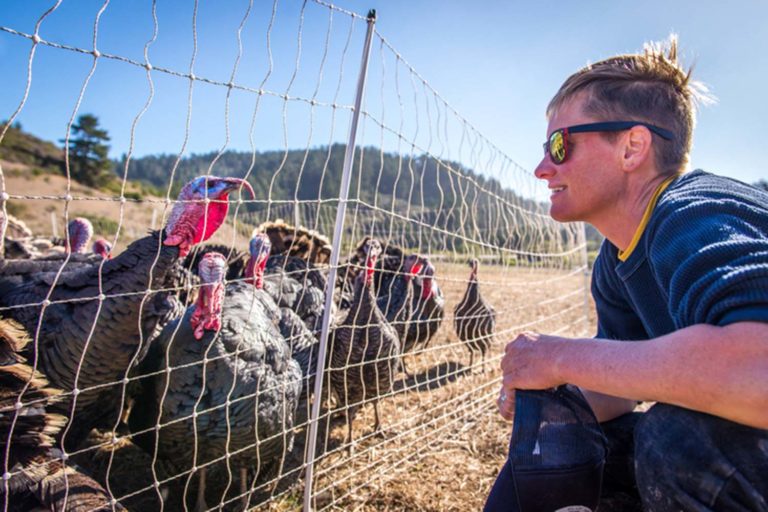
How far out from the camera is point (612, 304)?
1.79 m

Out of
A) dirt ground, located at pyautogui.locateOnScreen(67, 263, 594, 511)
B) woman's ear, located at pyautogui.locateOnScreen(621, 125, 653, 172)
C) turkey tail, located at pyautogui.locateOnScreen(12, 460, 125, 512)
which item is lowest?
dirt ground, located at pyautogui.locateOnScreen(67, 263, 594, 511)

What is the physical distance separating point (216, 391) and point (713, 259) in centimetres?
202

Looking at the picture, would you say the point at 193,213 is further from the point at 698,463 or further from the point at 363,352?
the point at 698,463

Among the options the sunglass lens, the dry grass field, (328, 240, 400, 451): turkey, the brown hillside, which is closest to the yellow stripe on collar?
the sunglass lens

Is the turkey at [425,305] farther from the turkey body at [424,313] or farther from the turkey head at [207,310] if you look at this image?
the turkey head at [207,310]

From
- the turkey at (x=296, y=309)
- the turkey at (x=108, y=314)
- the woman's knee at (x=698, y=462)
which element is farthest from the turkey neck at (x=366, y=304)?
the woman's knee at (x=698, y=462)

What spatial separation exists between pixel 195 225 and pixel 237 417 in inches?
37.0

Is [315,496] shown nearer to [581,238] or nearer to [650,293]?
[650,293]

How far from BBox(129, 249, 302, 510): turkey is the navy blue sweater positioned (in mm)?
1584

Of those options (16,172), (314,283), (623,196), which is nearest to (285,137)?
(623,196)

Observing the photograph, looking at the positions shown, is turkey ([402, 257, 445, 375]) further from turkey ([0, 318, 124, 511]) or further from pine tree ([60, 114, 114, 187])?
pine tree ([60, 114, 114, 187])

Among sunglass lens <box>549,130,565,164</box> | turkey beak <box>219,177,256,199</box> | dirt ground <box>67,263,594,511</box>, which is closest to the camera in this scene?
sunglass lens <box>549,130,565,164</box>

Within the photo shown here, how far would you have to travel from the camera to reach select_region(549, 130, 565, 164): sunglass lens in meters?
1.46

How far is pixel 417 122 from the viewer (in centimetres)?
269
